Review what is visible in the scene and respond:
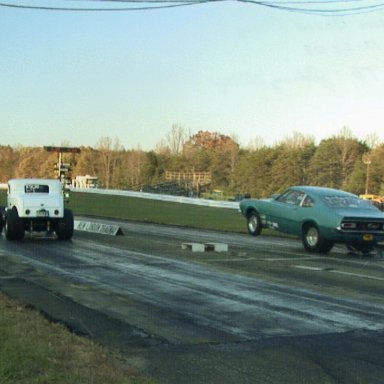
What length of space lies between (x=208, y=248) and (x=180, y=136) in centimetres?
10589

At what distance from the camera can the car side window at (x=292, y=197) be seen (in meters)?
18.4

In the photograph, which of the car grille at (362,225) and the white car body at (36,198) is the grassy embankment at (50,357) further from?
the white car body at (36,198)

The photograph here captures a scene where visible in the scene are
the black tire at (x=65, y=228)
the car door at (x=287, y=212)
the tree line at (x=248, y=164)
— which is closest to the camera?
the car door at (x=287, y=212)

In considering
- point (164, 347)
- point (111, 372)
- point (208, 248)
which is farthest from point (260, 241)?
point (111, 372)

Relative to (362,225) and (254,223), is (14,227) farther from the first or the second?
(362,225)

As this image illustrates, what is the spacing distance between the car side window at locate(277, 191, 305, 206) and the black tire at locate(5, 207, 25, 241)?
7.39m

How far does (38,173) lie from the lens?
12550cm

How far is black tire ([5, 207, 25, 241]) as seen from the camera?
18.6m

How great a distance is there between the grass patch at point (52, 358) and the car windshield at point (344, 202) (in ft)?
37.5

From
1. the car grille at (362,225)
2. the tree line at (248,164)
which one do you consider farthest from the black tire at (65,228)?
the tree line at (248,164)

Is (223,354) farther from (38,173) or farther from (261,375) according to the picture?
(38,173)

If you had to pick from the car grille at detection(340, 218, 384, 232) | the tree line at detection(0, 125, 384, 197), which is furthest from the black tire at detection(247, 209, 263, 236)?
the tree line at detection(0, 125, 384, 197)

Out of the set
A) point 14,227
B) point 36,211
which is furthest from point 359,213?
point 14,227

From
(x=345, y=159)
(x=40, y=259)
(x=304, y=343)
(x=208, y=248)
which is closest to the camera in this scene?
(x=304, y=343)
